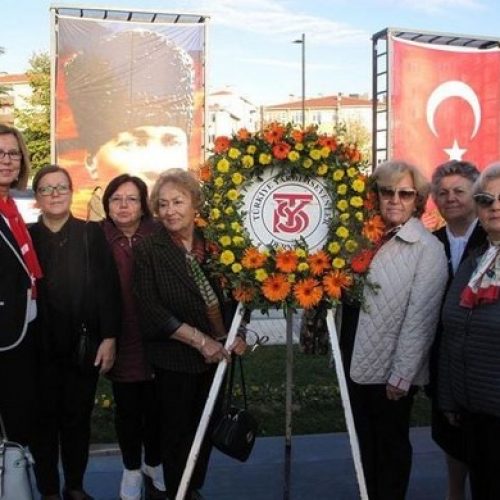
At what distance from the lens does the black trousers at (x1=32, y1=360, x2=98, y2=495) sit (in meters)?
3.42

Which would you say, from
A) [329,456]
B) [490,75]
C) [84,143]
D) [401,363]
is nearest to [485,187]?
[401,363]

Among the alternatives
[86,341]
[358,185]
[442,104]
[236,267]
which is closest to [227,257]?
[236,267]

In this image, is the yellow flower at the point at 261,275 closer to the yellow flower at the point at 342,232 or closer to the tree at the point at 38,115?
the yellow flower at the point at 342,232

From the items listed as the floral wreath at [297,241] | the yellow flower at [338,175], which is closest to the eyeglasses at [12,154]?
the floral wreath at [297,241]

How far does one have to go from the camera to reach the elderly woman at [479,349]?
2.58m

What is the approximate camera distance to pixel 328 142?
303 centimetres

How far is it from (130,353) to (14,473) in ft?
3.00

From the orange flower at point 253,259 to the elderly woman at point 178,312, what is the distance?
0.33 meters

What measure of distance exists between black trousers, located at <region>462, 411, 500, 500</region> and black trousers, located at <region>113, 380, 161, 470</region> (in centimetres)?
157

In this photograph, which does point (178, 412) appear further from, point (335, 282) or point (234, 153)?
point (234, 153)

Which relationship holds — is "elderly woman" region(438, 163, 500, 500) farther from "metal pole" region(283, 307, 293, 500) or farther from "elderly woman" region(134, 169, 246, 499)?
"elderly woman" region(134, 169, 246, 499)

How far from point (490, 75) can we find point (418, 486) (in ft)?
35.3

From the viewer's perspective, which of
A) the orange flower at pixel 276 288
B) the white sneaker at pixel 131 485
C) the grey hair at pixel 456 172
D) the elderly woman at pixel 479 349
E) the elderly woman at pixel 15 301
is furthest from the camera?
the white sneaker at pixel 131 485

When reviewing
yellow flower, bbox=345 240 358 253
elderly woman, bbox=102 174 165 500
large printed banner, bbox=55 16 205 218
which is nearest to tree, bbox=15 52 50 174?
large printed banner, bbox=55 16 205 218
